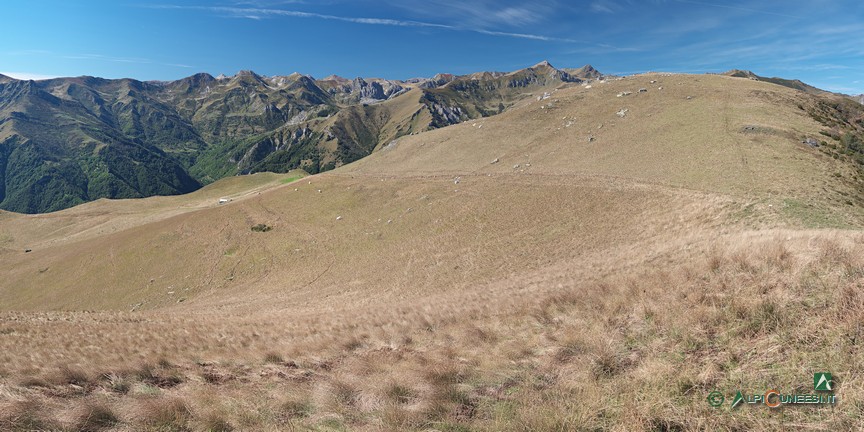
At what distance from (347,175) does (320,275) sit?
35536mm

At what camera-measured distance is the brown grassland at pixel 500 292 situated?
19.8 feet

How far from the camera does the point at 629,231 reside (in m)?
28.0

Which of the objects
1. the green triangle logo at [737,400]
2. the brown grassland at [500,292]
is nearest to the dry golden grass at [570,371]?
the brown grassland at [500,292]

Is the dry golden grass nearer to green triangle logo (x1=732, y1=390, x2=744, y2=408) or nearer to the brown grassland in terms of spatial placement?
the brown grassland

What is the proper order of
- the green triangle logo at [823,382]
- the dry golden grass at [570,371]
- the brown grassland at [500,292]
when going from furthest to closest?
the brown grassland at [500,292], the dry golden grass at [570,371], the green triangle logo at [823,382]

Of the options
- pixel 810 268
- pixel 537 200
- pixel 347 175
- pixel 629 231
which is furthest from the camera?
pixel 347 175

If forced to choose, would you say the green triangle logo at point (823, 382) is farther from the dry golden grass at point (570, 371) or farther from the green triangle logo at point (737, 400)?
the green triangle logo at point (737, 400)

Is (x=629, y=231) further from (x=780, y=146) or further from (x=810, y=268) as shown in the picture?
(x=780, y=146)

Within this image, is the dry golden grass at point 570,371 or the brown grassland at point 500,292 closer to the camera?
the dry golden grass at point 570,371

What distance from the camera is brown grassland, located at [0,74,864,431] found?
19.8ft

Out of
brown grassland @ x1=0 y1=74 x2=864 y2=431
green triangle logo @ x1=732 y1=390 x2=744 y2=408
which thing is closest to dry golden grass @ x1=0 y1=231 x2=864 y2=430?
brown grassland @ x1=0 y1=74 x2=864 y2=431

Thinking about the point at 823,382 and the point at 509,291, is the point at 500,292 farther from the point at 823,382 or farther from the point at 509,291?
the point at 823,382

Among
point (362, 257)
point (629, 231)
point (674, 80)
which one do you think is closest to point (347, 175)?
point (362, 257)

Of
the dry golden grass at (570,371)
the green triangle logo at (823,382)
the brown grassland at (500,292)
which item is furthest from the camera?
the brown grassland at (500,292)
